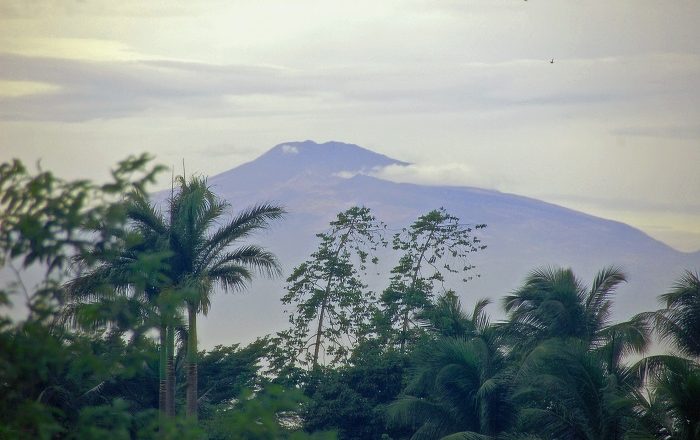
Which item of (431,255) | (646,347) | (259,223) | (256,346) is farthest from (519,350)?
(256,346)

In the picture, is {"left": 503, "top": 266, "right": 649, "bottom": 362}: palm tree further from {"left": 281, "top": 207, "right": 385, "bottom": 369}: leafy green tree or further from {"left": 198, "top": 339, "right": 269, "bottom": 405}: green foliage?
{"left": 198, "top": 339, "right": 269, "bottom": 405}: green foliage

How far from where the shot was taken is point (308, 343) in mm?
37469

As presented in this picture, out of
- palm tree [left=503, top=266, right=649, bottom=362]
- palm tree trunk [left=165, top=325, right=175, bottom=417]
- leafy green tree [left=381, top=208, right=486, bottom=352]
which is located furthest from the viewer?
leafy green tree [left=381, top=208, right=486, bottom=352]

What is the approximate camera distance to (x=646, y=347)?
26.0 meters

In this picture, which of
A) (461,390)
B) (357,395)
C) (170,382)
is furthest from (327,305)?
(461,390)

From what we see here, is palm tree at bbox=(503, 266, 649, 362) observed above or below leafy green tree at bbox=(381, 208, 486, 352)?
below

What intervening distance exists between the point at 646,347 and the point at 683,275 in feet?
7.77

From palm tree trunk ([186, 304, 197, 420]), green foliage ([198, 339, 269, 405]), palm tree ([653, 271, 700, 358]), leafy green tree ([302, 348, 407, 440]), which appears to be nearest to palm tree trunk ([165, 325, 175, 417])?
palm tree trunk ([186, 304, 197, 420])

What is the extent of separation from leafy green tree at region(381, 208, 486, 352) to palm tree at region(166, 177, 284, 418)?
1091cm

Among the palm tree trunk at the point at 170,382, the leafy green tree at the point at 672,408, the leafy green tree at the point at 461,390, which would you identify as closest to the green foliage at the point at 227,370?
the palm tree trunk at the point at 170,382

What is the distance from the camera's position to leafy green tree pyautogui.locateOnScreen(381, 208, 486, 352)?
35.8m

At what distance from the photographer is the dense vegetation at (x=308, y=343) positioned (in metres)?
11.0

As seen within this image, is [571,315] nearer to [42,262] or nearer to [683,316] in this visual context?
[683,316]

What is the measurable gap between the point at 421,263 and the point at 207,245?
13.8 metres
